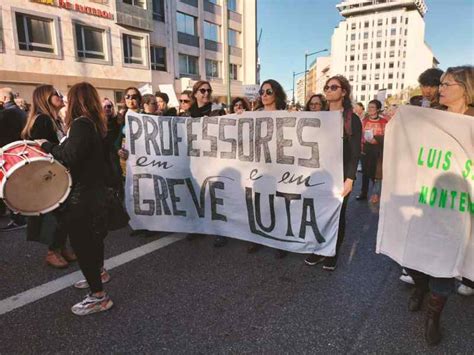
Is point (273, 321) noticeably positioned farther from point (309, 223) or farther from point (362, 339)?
point (309, 223)

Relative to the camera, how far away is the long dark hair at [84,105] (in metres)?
2.55

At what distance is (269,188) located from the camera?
366cm

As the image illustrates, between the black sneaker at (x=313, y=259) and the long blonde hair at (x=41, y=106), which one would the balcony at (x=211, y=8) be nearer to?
the long blonde hair at (x=41, y=106)

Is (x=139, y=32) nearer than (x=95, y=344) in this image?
No

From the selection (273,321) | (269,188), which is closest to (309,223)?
(269,188)

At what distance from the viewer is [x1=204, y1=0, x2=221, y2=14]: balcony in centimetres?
2873

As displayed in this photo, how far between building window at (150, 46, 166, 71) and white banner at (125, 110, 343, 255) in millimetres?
21571

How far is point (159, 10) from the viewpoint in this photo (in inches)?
948

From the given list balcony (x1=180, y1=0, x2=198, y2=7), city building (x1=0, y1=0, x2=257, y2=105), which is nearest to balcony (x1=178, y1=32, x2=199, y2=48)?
city building (x1=0, y1=0, x2=257, y2=105)

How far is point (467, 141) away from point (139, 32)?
73.9 feet

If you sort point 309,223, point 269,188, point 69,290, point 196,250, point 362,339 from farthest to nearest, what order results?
point 196,250, point 269,188, point 309,223, point 69,290, point 362,339

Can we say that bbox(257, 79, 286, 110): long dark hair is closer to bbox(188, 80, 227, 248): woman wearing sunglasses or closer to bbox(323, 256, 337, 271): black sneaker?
bbox(188, 80, 227, 248): woman wearing sunglasses

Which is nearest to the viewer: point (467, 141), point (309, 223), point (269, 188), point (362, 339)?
point (467, 141)

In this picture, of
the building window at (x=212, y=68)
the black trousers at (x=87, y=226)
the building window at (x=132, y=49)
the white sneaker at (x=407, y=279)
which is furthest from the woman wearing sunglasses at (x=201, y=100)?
the building window at (x=212, y=68)
